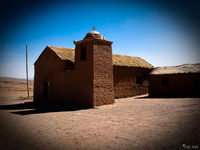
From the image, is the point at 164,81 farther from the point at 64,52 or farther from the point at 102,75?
the point at 64,52

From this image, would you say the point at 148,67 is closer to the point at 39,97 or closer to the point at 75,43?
the point at 75,43

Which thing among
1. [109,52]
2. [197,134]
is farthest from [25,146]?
[109,52]

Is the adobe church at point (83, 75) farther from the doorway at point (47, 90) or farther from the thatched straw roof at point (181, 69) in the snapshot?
the thatched straw roof at point (181, 69)

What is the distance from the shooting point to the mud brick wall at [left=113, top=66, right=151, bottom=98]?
16.2 m

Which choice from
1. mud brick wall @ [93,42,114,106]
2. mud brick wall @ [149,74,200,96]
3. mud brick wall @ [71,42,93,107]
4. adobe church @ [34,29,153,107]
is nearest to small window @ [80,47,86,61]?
adobe church @ [34,29,153,107]

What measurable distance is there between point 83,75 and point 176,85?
1087 centimetres

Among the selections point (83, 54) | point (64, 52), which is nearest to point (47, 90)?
point (64, 52)

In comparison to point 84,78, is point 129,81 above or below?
below

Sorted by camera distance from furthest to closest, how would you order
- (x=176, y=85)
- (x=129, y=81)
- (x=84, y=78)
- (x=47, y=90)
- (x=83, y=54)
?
1. (x=129, y=81)
2. (x=176, y=85)
3. (x=47, y=90)
4. (x=83, y=54)
5. (x=84, y=78)

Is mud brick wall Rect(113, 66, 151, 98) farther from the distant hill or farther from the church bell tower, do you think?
the distant hill

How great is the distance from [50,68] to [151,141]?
12.2 metres

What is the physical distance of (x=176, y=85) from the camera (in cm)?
1683

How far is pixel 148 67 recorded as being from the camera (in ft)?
67.3

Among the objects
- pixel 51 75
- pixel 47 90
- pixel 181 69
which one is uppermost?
pixel 181 69
